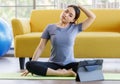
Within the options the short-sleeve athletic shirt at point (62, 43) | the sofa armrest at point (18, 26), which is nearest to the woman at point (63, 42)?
the short-sleeve athletic shirt at point (62, 43)

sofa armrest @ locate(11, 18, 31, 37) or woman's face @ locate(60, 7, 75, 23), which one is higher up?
woman's face @ locate(60, 7, 75, 23)

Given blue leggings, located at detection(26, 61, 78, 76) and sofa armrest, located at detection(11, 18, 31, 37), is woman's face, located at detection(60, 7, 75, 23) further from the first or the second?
sofa armrest, located at detection(11, 18, 31, 37)

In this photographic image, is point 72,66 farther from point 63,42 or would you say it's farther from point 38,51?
point 38,51

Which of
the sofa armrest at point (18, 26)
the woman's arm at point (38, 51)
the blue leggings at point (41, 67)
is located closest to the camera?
the blue leggings at point (41, 67)

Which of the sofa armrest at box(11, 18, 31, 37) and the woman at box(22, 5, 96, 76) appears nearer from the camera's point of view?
the woman at box(22, 5, 96, 76)

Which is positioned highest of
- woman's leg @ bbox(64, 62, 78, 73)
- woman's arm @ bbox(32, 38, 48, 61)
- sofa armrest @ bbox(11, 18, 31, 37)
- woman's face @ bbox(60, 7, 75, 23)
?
woman's face @ bbox(60, 7, 75, 23)

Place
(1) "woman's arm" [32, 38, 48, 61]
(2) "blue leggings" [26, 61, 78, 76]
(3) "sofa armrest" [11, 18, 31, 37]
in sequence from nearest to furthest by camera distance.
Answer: (2) "blue leggings" [26, 61, 78, 76], (1) "woman's arm" [32, 38, 48, 61], (3) "sofa armrest" [11, 18, 31, 37]

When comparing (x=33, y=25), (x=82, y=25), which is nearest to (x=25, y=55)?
(x=33, y=25)

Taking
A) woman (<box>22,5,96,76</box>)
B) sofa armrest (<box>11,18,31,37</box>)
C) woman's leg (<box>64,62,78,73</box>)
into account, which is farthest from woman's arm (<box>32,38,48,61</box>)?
sofa armrest (<box>11,18,31,37</box>)

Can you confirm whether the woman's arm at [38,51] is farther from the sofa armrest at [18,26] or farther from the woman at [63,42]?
the sofa armrest at [18,26]

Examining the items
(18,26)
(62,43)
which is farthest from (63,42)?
(18,26)

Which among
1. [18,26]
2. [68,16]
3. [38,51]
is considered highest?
[68,16]

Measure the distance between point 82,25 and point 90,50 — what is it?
67 cm

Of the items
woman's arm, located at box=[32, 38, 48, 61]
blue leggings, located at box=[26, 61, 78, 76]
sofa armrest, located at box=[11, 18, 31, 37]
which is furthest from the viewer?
sofa armrest, located at box=[11, 18, 31, 37]
